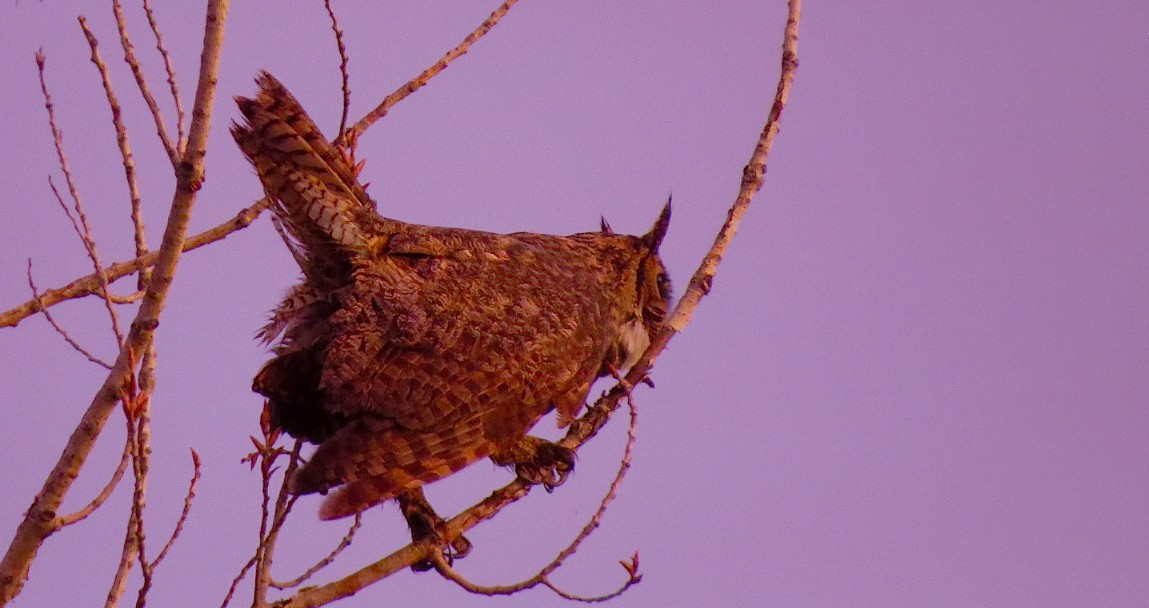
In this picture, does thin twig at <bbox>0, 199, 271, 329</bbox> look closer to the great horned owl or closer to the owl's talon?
the great horned owl

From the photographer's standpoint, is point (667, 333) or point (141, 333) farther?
point (667, 333)

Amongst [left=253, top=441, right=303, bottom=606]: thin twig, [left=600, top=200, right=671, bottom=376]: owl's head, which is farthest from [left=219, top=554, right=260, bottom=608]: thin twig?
[left=600, top=200, right=671, bottom=376]: owl's head

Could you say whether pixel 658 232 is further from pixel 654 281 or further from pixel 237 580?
pixel 237 580

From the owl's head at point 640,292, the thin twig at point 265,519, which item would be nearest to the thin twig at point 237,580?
the thin twig at point 265,519

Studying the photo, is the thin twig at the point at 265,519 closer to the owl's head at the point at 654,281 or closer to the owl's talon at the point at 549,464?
the owl's talon at the point at 549,464

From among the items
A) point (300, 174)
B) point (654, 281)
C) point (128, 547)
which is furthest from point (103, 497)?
point (654, 281)

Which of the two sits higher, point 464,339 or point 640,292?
point 640,292
